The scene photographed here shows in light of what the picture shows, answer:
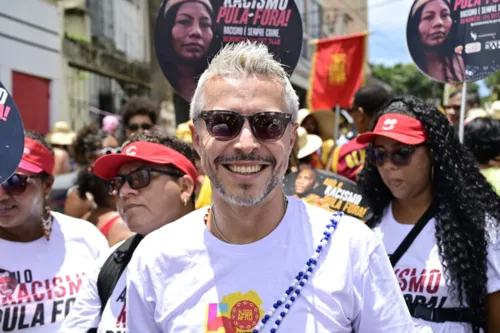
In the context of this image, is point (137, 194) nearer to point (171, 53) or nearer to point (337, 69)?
point (171, 53)

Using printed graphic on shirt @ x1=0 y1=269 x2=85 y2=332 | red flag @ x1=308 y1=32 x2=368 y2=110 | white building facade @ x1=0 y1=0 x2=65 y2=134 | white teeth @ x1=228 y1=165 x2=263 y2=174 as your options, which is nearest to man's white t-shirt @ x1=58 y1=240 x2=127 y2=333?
printed graphic on shirt @ x1=0 y1=269 x2=85 y2=332

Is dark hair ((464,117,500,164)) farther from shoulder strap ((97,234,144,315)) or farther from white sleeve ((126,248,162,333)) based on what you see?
white sleeve ((126,248,162,333))

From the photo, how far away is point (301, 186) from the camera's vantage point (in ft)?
11.9

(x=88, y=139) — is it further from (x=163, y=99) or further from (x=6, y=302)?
(x=163, y=99)

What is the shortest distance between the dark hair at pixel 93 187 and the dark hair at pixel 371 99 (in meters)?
2.24

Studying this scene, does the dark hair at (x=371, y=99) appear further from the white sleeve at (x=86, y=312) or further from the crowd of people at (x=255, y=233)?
the white sleeve at (x=86, y=312)

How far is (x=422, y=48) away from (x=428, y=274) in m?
1.80

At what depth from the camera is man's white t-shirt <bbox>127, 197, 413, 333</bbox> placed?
192cm

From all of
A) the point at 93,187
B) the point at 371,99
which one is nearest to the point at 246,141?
the point at 93,187

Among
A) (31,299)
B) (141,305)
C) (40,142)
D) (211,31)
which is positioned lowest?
(31,299)

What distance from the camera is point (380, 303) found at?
1.92 m

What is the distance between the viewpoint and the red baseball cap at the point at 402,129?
9.93 ft

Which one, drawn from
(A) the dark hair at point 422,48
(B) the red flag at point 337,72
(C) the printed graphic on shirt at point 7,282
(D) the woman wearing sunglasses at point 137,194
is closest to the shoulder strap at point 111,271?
(D) the woman wearing sunglasses at point 137,194

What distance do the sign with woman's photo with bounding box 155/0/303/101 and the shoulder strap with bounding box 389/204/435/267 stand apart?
1123 mm
